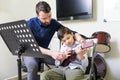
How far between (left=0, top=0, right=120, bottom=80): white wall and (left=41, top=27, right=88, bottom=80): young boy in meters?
1.03

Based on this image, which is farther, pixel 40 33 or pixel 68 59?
pixel 40 33

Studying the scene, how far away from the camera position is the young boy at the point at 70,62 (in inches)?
90.2

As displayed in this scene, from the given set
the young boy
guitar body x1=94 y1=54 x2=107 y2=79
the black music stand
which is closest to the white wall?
guitar body x1=94 y1=54 x2=107 y2=79

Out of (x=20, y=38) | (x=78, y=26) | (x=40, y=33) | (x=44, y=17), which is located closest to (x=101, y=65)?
(x=78, y=26)

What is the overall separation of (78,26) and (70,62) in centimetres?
136

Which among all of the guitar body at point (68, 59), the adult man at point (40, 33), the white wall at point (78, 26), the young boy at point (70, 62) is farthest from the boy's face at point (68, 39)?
the white wall at point (78, 26)

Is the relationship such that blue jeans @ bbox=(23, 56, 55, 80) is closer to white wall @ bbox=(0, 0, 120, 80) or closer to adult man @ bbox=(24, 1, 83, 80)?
adult man @ bbox=(24, 1, 83, 80)

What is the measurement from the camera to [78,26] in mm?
3641

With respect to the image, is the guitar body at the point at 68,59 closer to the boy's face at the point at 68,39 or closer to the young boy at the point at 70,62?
the young boy at the point at 70,62

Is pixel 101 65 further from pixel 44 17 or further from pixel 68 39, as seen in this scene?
pixel 44 17

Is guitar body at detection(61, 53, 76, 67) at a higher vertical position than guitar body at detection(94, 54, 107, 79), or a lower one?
higher

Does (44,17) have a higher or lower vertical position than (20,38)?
higher

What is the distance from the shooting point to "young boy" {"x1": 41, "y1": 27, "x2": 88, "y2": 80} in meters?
2.29

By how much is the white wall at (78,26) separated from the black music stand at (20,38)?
1434 mm
